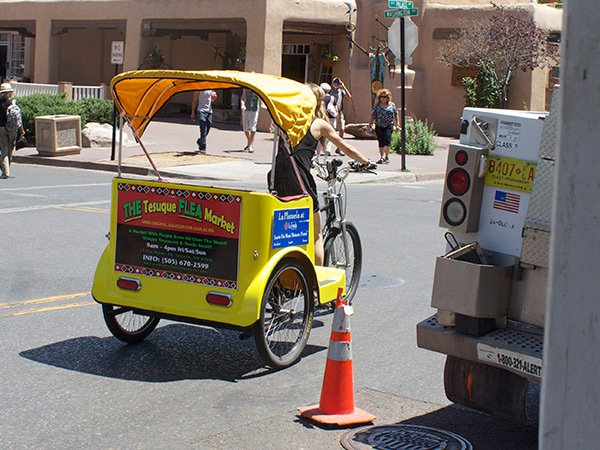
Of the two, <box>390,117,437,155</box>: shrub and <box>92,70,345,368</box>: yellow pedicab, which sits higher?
<box>390,117,437,155</box>: shrub

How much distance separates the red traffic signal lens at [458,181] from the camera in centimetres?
546

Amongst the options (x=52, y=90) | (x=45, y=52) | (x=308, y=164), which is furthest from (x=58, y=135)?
(x=308, y=164)

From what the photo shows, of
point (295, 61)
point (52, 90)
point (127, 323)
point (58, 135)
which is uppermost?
point (295, 61)

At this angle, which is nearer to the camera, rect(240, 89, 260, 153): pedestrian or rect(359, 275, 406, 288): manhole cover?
rect(359, 275, 406, 288): manhole cover

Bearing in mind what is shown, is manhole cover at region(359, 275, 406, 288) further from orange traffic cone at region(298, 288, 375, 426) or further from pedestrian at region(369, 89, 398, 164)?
pedestrian at region(369, 89, 398, 164)

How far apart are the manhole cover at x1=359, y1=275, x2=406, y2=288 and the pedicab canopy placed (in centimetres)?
289

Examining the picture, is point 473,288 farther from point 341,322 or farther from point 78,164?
point 78,164

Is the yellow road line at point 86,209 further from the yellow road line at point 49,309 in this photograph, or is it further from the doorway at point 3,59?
the doorway at point 3,59

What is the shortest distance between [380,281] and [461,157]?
4.79 m


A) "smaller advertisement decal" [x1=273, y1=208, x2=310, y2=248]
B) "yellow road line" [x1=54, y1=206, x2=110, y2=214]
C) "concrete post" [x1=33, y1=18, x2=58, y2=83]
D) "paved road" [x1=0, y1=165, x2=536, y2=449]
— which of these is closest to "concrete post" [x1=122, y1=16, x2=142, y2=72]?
"concrete post" [x1=33, y1=18, x2=58, y2=83]

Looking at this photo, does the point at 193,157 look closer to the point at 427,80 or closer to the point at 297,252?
the point at 427,80

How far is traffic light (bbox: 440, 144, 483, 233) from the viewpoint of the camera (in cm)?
543

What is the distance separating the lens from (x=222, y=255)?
6.82 metres

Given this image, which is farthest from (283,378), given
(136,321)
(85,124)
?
(85,124)
